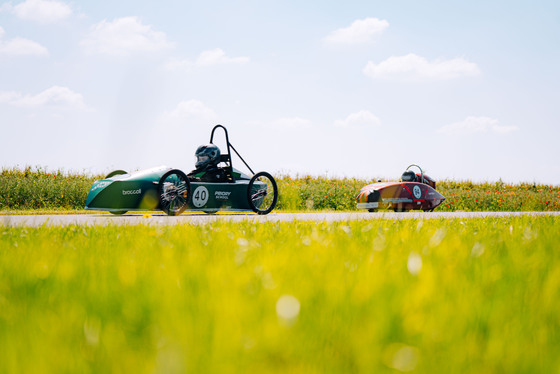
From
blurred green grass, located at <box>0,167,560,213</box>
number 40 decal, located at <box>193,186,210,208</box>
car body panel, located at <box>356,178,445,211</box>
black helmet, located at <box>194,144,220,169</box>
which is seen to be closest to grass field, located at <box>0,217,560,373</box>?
number 40 decal, located at <box>193,186,210,208</box>

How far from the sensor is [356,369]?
1.19m

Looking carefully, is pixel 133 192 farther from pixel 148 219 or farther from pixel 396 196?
pixel 396 196

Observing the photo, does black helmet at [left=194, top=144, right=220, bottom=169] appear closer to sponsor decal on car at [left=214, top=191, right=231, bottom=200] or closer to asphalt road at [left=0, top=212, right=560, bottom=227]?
sponsor decal on car at [left=214, top=191, right=231, bottom=200]

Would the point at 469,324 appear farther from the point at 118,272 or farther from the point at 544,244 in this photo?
the point at 544,244

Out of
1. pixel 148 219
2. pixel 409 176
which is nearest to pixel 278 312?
pixel 148 219

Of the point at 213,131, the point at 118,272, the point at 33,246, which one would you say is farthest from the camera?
the point at 213,131

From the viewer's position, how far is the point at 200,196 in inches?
353

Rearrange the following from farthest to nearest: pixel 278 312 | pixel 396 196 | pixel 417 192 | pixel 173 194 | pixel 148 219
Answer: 1. pixel 417 192
2. pixel 396 196
3. pixel 173 194
4. pixel 148 219
5. pixel 278 312

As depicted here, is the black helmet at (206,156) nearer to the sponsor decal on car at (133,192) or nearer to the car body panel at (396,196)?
the sponsor decal on car at (133,192)

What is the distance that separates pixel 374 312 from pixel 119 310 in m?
0.95

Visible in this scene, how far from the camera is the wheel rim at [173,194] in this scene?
845 cm

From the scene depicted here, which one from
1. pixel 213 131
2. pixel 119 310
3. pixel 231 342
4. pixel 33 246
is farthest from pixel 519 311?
pixel 213 131

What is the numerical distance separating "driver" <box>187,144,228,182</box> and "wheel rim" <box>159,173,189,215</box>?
29.0 inches

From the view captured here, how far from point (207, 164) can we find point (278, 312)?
832cm
